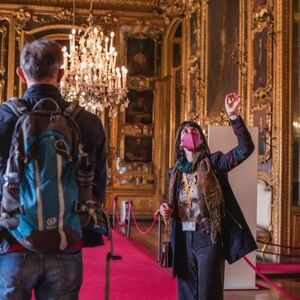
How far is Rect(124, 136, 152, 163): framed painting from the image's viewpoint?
667 inches

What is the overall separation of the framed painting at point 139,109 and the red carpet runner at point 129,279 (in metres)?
7.62

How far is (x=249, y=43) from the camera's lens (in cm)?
1077

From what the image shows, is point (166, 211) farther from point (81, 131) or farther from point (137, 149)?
point (137, 149)

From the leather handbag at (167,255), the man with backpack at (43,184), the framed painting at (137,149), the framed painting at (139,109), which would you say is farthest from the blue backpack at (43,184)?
the framed painting at (139,109)

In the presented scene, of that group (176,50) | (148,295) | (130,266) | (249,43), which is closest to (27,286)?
(148,295)

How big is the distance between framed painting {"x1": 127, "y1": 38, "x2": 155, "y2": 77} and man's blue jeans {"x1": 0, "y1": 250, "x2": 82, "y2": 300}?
14.9 meters

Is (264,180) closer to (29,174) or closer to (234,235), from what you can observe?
(234,235)

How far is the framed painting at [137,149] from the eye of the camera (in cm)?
1695

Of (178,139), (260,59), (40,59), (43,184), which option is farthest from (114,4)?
(43,184)

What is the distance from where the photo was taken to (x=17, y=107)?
95.7 inches

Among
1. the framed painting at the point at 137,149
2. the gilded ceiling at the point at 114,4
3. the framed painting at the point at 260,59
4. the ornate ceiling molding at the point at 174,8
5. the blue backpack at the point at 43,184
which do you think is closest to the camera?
the blue backpack at the point at 43,184

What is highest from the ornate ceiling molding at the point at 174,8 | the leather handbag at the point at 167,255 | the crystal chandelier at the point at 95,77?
the ornate ceiling molding at the point at 174,8

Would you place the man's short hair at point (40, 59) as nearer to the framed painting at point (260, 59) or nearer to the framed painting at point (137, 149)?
the framed painting at point (260, 59)

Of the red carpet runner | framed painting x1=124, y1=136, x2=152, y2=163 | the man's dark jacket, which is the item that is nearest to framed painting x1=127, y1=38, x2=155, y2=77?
framed painting x1=124, y1=136, x2=152, y2=163
